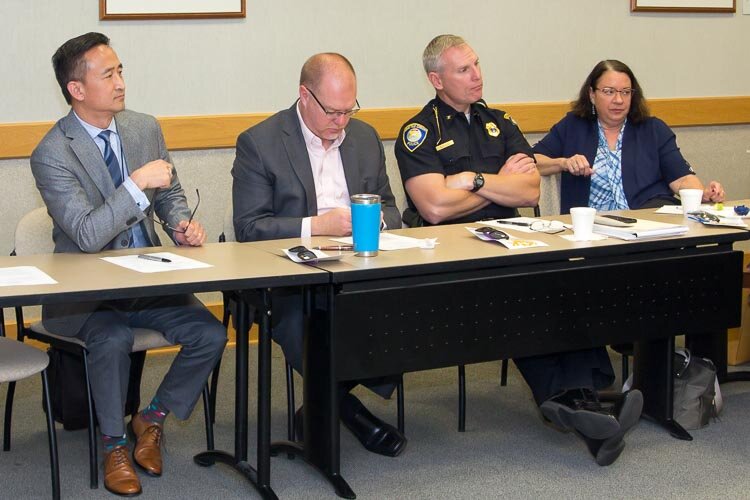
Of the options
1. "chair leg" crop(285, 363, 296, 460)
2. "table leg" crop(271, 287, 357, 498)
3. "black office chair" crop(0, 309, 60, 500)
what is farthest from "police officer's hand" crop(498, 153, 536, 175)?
"black office chair" crop(0, 309, 60, 500)

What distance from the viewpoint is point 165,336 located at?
3051 mm

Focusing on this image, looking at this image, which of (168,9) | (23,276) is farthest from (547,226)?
(168,9)

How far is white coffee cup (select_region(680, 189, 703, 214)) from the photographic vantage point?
351 centimetres

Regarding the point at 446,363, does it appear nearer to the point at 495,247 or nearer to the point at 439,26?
the point at 495,247

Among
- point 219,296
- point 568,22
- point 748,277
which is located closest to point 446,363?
point 748,277

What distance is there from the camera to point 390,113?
4770 mm

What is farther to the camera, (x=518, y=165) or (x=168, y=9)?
(x=168, y=9)

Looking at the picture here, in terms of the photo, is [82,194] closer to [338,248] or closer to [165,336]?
[165,336]

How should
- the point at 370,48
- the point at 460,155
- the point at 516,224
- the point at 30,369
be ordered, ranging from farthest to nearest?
the point at 370,48 < the point at 460,155 < the point at 516,224 < the point at 30,369

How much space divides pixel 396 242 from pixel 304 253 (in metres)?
0.40

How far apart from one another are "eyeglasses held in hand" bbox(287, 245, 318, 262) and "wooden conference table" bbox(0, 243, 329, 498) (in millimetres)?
31

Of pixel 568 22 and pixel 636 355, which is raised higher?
pixel 568 22

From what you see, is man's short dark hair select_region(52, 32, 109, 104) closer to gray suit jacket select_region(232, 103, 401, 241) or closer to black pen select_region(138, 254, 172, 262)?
gray suit jacket select_region(232, 103, 401, 241)

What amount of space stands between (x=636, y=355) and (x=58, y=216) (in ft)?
6.41
